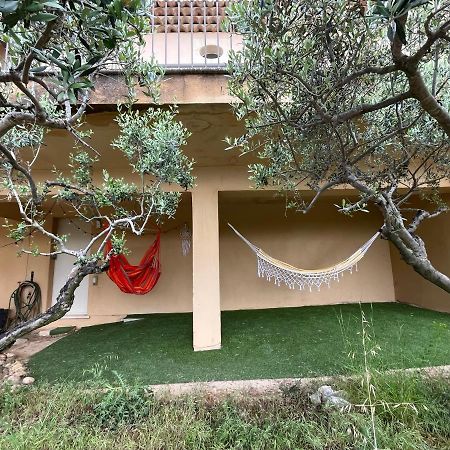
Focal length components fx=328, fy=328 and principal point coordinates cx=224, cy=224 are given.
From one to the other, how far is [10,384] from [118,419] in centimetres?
93

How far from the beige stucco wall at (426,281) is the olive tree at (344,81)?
2063mm

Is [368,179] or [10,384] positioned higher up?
[368,179]

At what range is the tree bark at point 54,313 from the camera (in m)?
1.71

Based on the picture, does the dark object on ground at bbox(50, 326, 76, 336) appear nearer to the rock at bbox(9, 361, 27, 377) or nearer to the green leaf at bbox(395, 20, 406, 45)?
the rock at bbox(9, 361, 27, 377)

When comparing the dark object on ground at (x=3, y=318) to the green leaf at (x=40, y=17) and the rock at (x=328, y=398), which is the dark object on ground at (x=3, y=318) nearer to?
the rock at (x=328, y=398)

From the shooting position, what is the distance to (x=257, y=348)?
9.09 ft

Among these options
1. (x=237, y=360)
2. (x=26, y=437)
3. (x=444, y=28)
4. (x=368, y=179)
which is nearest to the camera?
(x=444, y=28)

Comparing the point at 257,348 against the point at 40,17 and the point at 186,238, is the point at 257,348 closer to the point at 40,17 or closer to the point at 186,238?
the point at 186,238

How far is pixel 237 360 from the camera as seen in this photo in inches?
100

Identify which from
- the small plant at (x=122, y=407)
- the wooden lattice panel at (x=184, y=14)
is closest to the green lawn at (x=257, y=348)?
the small plant at (x=122, y=407)

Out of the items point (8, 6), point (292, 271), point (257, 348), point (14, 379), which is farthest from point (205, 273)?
point (8, 6)

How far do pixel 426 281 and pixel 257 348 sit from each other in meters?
2.58

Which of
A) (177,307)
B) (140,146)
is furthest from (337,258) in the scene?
(140,146)

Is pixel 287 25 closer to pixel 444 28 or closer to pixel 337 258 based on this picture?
pixel 444 28
